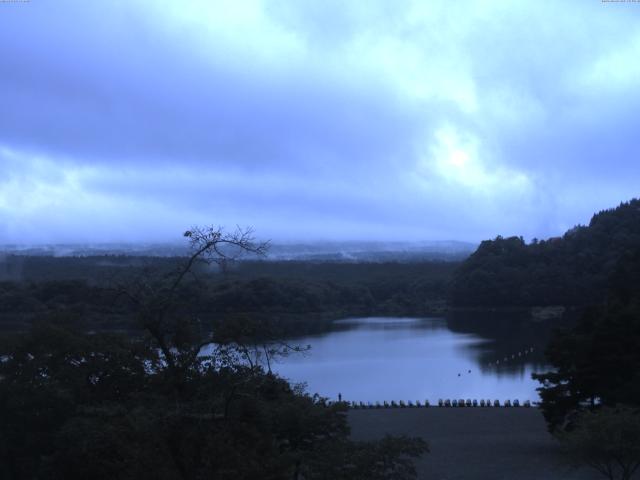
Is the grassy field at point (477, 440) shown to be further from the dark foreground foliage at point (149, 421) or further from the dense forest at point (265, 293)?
the dense forest at point (265, 293)

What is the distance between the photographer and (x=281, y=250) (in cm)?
11281

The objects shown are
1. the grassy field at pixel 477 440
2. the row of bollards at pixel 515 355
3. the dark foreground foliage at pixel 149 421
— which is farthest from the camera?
the row of bollards at pixel 515 355

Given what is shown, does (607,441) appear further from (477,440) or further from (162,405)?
(162,405)

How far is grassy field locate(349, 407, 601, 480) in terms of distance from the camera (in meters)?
11.5

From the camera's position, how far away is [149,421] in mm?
5512

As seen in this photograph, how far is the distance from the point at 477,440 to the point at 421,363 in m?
14.5

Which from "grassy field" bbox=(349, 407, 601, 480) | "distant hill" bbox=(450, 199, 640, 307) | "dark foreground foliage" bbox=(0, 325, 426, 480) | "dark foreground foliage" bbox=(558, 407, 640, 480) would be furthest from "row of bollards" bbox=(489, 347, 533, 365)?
"dark foreground foliage" bbox=(0, 325, 426, 480)

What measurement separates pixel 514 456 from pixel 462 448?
1.07m

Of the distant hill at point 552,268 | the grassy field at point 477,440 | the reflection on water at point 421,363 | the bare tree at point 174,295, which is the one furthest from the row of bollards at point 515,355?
the bare tree at point 174,295

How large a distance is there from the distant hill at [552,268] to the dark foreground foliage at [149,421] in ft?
144

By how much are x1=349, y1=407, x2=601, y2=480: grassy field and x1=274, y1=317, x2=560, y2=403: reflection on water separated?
13.4ft

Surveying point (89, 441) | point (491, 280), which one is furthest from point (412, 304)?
point (89, 441)

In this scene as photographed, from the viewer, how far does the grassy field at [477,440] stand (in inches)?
454

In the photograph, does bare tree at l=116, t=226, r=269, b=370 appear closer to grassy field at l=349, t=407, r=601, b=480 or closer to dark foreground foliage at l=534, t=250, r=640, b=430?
grassy field at l=349, t=407, r=601, b=480
